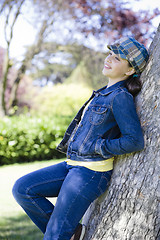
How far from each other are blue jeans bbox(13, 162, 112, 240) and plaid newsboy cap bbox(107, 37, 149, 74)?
0.75m

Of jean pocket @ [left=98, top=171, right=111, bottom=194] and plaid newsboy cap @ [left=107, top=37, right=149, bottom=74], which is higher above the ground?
plaid newsboy cap @ [left=107, top=37, right=149, bottom=74]

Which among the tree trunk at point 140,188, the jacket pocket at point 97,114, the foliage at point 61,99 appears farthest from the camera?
the foliage at point 61,99

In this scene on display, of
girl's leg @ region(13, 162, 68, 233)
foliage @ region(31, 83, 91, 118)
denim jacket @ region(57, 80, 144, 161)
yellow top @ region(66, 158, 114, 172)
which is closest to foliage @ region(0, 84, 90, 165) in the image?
girl's leg @ region(13, 162, 68, 233)

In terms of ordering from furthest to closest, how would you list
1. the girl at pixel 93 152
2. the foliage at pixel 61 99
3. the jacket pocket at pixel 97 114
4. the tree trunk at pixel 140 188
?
the foliage at pixel 61 99 → the jacket pocket at pixel 97 114 → the girl at pixel 93 152 → the tree trunk at pixel 140 188

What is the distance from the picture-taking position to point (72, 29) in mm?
9719

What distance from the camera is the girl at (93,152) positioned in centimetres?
187

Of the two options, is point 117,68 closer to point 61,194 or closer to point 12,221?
point 61,194

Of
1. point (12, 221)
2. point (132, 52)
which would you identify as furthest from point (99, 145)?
point (12, 221)

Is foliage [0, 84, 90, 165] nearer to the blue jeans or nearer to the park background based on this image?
the park background

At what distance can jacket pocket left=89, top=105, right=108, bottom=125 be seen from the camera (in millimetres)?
1979

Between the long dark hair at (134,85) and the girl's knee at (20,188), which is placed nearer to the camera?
the long dark hair at (134,85)

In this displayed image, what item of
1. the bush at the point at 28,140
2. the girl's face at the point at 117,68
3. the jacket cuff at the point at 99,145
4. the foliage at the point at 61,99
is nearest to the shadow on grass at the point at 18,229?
the jacket cuff at the point at 99,145

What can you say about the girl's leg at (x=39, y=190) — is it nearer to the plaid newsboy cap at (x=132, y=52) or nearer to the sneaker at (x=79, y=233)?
the sneaker at (x=79, y=233)

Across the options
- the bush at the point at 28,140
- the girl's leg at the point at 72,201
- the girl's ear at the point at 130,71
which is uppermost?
the girl's ear at the point at 130,71
